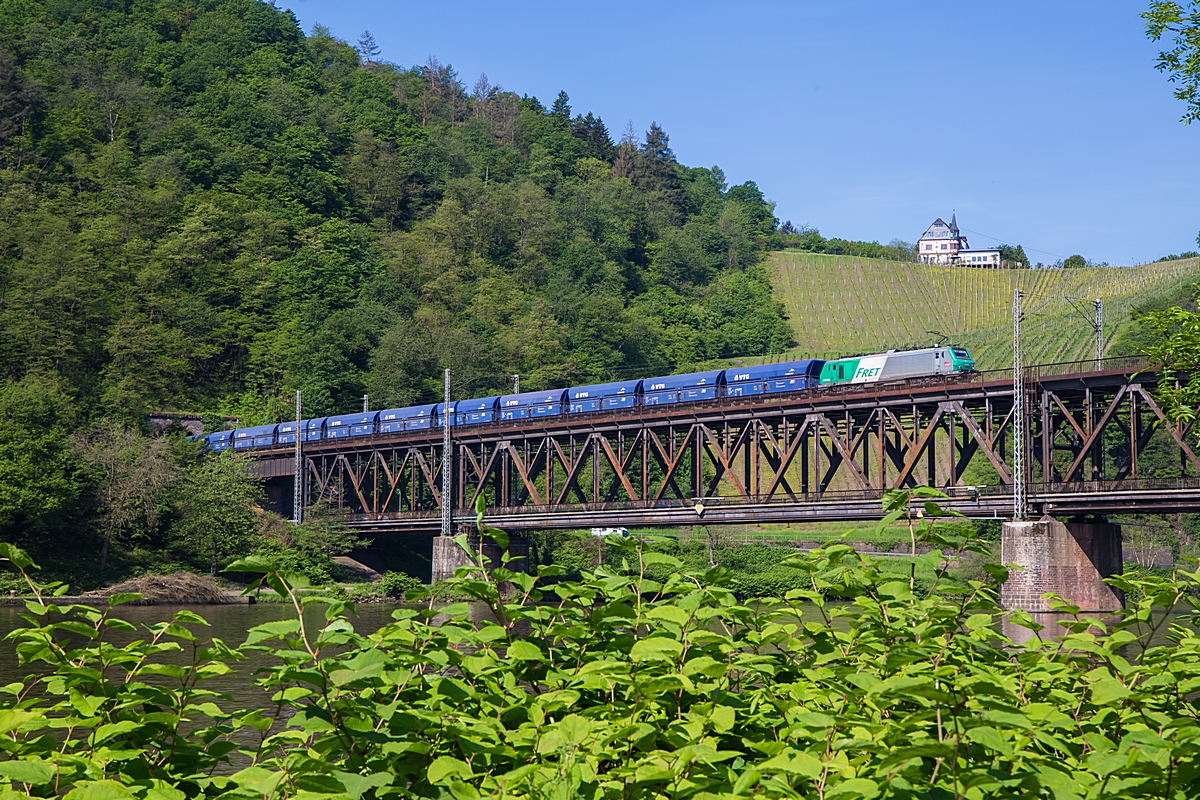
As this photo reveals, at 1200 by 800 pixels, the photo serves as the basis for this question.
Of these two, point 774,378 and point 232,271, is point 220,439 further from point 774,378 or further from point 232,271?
point 774,378

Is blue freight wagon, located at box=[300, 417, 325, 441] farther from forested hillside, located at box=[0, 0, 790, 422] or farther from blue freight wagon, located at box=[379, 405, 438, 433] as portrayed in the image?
forested hillside, located at box=[0, 0, 790, 422]

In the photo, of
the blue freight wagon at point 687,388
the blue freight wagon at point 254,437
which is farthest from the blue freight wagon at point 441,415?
the blue freight wagon at point 254,437

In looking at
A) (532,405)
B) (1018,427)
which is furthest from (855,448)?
(532,405)

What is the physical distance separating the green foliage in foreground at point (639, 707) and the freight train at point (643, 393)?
5112 centimetres

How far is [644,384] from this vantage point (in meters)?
71.4

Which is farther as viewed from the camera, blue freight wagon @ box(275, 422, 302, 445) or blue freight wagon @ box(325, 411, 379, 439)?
blue freight wagon @ box(275, 422, 302, 445)

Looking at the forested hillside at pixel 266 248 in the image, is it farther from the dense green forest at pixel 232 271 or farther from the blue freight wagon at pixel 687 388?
the blue freight wagon at pixel 687 388

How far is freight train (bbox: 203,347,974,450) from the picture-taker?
60531mm

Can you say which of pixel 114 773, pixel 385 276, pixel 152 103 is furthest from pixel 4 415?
pixel 152 103

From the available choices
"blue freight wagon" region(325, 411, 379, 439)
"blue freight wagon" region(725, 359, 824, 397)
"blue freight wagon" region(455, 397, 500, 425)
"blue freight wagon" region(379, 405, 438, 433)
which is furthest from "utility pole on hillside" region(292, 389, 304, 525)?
"blue freight wagon" region(725, 359, 824, 397)

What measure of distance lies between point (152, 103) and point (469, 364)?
219 ft

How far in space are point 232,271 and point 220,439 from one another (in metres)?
42.6

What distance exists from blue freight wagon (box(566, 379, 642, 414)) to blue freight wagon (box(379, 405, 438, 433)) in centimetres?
1281

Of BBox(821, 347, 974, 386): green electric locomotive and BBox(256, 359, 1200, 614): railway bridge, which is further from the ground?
BBox(821, 347, 974, 386): green electric locomotive
